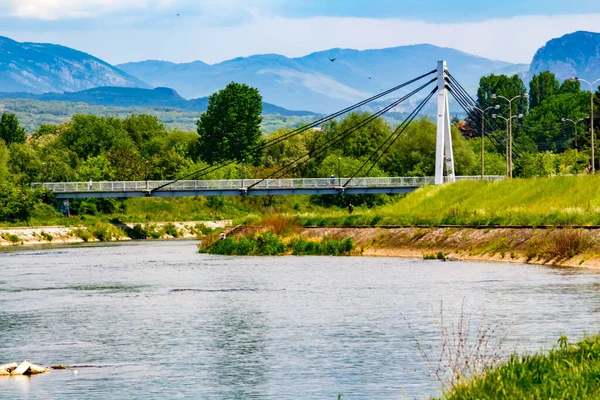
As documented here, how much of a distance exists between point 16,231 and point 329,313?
83.8 m

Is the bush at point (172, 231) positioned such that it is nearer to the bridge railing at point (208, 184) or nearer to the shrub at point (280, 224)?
the bridge railing at point (208, 184)

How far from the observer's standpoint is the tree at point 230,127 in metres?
183

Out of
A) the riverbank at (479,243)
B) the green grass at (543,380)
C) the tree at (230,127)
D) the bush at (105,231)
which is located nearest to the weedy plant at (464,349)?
the green grass at (543,380)

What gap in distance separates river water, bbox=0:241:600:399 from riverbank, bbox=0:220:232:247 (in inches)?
2160

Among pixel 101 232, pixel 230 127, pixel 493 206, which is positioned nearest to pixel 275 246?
pixel 493 206

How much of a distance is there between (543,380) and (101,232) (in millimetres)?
109336

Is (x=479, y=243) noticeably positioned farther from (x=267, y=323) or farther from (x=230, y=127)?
(x=230, y=127)

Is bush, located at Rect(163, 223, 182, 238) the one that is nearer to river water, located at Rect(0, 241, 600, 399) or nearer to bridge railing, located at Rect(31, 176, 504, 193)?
bridge railing, located at Rect(31, 176, 504, 193)

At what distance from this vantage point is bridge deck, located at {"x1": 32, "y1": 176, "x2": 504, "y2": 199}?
433 ft

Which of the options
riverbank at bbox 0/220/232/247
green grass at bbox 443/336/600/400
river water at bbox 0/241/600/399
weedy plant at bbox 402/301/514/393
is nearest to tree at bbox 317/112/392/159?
riverbank at bbox 0/220/232/247

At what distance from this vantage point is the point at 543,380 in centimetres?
1886

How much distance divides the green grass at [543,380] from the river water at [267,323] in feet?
10.6

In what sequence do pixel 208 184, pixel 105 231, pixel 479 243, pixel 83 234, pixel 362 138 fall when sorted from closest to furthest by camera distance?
1. pixel 479 243
2. pixel 83 234
3. pixel 105 231
4. pixel 208 184
5. pixel 362 138

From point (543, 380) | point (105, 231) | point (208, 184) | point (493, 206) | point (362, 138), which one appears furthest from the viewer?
point (362, 138)
